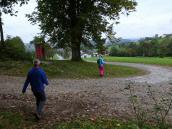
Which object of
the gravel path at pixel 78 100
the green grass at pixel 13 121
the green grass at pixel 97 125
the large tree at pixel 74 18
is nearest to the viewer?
the green grass at pixel 97 125

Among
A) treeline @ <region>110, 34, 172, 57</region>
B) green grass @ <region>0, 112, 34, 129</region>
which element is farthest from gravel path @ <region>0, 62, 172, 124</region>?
treeline @ <region>110, 34, 172, 57</region>

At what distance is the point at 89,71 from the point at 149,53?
67.8 m

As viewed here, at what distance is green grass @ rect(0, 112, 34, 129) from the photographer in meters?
11.4

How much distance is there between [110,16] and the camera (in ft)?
128

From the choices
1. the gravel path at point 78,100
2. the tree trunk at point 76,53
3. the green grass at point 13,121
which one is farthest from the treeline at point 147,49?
the green grass at point 13,121

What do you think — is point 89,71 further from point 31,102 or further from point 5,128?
point 5,128

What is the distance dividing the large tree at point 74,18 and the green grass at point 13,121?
24.0m

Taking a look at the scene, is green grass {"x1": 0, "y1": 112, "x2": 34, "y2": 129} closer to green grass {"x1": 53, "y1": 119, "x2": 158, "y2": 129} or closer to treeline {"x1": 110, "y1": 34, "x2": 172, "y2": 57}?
green grass {"x1": 53, "y1": 119, "x2": 158, "y2": 129}

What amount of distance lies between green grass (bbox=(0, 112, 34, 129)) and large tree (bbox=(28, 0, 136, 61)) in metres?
24.0

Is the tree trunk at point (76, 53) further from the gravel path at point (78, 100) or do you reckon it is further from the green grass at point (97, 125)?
the green grass at point (97, 125)

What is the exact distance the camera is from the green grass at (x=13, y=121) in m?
11.4

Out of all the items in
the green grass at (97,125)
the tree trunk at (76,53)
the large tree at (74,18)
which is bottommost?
the green grass at (97,125)

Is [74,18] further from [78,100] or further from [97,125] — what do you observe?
[97,125]

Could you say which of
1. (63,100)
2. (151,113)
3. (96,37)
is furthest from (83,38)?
(151,113)
